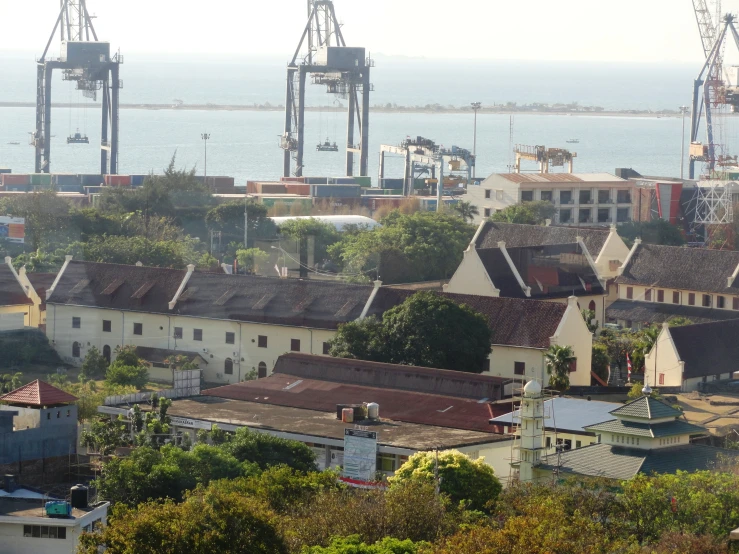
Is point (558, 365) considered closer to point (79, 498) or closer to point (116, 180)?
point (79, 498)

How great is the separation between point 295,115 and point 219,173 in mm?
48420

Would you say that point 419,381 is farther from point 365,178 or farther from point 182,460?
point 365,178

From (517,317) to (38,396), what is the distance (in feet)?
51.1

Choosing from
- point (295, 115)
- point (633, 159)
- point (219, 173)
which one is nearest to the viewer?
point (295, 115)

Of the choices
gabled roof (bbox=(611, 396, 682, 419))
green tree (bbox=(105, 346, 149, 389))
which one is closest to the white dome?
gabled roof (bbox=(611, 396, 682, 419))

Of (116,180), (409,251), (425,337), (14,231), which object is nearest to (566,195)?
(409,251)

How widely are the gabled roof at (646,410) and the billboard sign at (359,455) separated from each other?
4.36 meters

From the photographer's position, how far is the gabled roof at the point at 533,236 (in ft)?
196

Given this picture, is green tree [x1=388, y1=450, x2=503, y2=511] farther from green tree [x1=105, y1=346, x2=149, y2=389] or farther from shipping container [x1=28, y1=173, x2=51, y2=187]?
shipping container [x1=28, y1=173, x2=51, y2=187]

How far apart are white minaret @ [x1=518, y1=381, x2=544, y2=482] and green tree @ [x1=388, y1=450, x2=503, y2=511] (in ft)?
1.75

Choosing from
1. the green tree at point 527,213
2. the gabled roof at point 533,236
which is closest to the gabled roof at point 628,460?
the gabled roof at point 533,236

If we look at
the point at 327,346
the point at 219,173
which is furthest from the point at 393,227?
the point at 219,173

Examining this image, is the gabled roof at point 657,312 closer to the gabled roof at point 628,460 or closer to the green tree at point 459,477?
the gabled roof at point 628,460

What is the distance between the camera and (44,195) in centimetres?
7031
